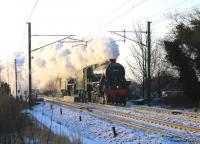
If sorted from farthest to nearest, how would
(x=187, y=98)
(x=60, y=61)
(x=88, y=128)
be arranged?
(x=60, y=61)
(x=187, y=98)
(x=88, y=128)

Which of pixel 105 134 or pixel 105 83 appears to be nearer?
pixel 105 134

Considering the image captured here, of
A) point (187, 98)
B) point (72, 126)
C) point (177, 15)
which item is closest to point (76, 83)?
point (177, 15)

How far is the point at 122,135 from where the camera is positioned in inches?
797

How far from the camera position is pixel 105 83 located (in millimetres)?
45688

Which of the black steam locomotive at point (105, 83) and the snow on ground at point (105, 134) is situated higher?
the black steam locomotive at point (105, 83)

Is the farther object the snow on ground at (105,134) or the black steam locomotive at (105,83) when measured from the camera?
the black steam locomotive at (105,83)

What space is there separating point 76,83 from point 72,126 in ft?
109

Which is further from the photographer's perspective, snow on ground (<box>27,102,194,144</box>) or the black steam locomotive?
Answer: the black steam locomotive

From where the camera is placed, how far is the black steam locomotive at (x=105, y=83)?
45312 mm

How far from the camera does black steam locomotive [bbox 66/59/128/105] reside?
45312mm

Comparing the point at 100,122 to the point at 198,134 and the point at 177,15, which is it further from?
the point at 177,15

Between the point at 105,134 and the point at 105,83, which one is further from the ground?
the point at 105,83

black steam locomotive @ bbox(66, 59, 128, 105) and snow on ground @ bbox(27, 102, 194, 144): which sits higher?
black steam locomotive @ bbox(66, 59, 128, 105)

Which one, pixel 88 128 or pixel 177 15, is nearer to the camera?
pixel 88 128
